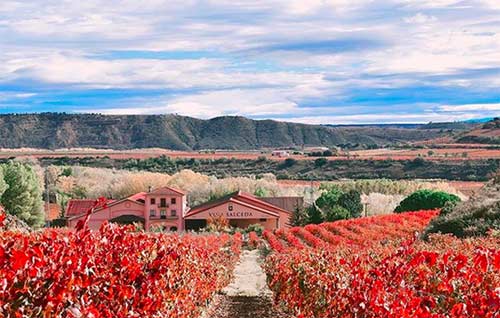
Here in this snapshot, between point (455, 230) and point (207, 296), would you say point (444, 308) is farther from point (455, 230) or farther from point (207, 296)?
point (455, 230)

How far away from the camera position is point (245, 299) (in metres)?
19.7

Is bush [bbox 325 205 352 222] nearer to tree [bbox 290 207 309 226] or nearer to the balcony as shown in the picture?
tree [bbox 290 207 309 226]

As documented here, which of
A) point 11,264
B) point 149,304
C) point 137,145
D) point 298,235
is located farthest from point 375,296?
point 137,145

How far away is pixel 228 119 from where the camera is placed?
155875mm

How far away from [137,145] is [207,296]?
432 ft

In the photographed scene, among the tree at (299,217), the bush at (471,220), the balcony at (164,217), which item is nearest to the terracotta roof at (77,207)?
the balcony at (164,217)

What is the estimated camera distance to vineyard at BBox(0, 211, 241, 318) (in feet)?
15.5

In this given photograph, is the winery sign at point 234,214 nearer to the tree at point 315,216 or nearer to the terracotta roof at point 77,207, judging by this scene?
the tree at point 315,216

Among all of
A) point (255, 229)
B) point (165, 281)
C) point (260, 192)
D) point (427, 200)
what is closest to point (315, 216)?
point (255, 229)

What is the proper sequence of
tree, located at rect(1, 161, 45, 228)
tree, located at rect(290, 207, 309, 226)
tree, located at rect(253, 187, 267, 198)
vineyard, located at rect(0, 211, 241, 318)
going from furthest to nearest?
1. tree, located at rect(253, 187, 267, 198)
2. tree, located at rect(1, 161, 45, 228)
3. tree, located at rect(290, 207, 309, 226)
4. vineyard, located at rect(0, 211, 241, 318)

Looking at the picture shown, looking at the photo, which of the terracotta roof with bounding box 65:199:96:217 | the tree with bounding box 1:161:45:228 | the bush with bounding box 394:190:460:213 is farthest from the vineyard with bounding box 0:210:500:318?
the terracotta roof with bounding box 65:199:96:217

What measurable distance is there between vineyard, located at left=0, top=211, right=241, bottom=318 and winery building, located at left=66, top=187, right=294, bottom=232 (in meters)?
45.6

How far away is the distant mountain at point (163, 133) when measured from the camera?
144 metres

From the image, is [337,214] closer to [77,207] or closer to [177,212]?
[177,212]
